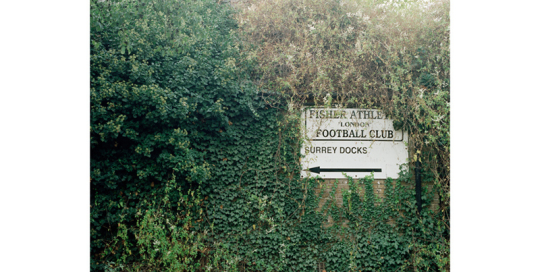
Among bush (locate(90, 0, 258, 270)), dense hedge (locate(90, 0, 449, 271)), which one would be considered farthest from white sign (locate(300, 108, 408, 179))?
bush (locate(90, 0, 258, 270))

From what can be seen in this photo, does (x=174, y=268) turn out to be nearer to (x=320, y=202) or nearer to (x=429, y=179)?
(x=320, y=202)

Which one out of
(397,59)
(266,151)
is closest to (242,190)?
(266,151)

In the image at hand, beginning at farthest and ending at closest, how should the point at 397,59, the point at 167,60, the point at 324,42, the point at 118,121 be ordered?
the point at 324,42 < the point at 397,59 < the point at 167,60 < the point at 118,121

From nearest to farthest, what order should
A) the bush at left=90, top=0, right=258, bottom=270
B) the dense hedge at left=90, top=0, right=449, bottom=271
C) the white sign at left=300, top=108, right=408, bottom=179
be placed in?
the bush at left=90, top=0, right=258, bottom=270, the dense hedge at left=90, top=0, right=449, bottom=271, the white sign at left=300, top=108, right=408, bottom=179

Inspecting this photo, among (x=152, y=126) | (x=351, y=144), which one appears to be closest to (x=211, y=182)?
(x=152, y=126)

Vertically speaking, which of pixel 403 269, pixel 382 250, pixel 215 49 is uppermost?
pixel 215 49

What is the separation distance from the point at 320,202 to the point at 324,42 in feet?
10.1

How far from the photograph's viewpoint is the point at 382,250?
496 centimetres

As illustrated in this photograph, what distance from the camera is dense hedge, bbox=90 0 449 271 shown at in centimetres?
454

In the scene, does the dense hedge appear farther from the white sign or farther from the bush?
the white sign

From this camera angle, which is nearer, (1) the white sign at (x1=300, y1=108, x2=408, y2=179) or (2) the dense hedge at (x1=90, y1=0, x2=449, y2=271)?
(2) the dense hedge at (x1=90, y1=0, x2=449, y2=271)

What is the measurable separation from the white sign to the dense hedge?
233mm

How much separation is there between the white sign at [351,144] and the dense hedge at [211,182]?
233mm

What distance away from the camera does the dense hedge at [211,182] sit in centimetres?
454
